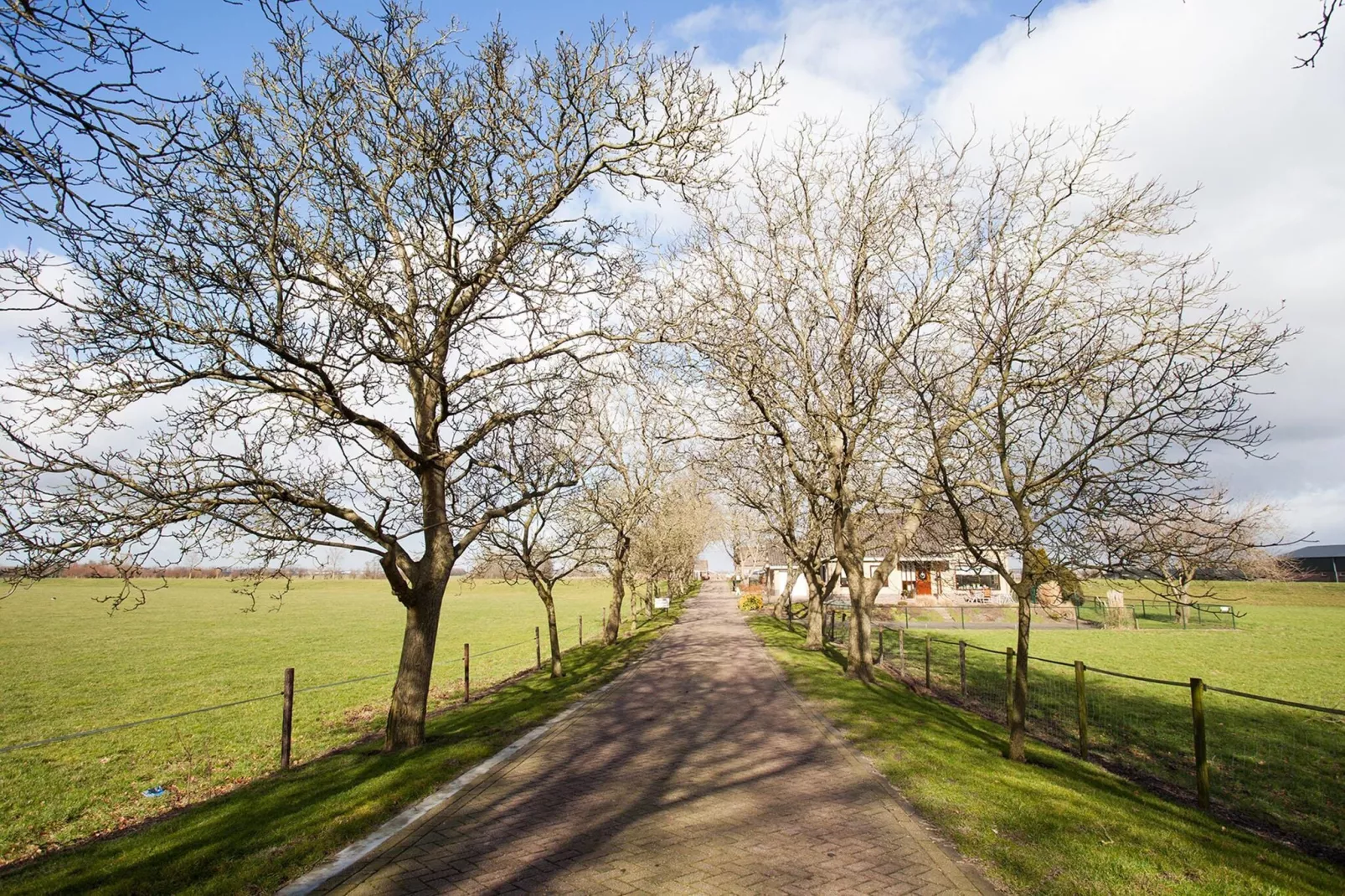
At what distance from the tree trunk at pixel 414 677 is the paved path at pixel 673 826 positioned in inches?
68.0

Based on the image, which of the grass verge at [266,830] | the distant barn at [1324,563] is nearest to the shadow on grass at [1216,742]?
the grass verge at [266,830]

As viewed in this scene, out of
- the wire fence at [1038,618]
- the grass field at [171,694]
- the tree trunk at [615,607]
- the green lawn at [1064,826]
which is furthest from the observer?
the wire fence at [1038,618]

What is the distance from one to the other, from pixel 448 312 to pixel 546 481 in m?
3.91

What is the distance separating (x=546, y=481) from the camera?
1174 centimetres

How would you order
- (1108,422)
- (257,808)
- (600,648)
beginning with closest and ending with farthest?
1. (257,808)
2. (1108,422)
3. (600,648)

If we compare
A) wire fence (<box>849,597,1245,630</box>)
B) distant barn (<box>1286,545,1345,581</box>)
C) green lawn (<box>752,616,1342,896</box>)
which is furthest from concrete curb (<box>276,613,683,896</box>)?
distant barn (<box>1286,545,1345,581</box>)

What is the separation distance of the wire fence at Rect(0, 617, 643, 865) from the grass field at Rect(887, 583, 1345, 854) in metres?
11.9

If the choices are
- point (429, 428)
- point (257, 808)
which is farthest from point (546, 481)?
point (257, 808)

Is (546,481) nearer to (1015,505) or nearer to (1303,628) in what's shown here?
(1015,505)

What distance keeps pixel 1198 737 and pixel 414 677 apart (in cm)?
914

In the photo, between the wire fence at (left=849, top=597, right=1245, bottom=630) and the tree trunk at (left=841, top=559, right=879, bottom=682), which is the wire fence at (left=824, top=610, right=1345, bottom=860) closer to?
the tree trunk at (left=841, top=559, right=879, bottom=682)

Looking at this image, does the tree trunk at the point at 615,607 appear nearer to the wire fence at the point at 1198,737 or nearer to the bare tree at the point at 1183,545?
the wire fence at the point at 1198,737

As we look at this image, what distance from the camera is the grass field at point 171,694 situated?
432 inches

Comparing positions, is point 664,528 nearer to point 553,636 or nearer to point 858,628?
point 553,636
